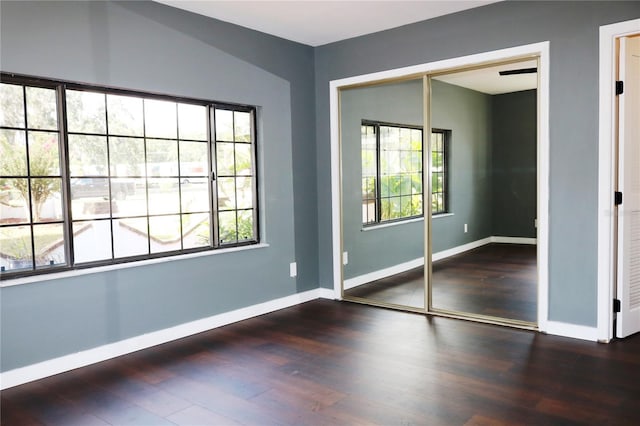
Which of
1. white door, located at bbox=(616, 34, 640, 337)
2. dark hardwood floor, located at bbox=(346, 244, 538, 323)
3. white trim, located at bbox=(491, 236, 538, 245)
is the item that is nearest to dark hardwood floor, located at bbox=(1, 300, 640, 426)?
white door, located at bbox=(616, 34, 640, 337)

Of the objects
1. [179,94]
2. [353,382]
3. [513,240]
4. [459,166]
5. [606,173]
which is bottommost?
[353,382]

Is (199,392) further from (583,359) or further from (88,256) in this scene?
(583,359)

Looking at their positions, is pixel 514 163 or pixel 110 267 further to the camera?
pixel 514 163

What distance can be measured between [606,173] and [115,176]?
345 cm

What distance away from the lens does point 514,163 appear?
13.1 ft

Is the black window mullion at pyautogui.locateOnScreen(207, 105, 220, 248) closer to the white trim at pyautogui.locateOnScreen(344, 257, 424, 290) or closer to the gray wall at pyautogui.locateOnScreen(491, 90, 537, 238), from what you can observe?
the white trim at pyautogui.locateOnScreen(344, 257, 424, 290)

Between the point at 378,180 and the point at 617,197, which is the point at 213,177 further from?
the point at 617,197

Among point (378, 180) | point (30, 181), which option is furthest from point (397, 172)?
point (30, 181)

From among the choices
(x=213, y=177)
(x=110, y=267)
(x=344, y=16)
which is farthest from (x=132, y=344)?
(x=344, y=16)

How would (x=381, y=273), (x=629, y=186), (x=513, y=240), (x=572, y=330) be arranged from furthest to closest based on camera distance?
1. (x=381, y=273)
2. (x=513, y=240)
3. (x=572, y=330)
4. (x=629, y=186)

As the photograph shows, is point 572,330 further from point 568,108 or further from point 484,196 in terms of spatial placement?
point 568,108

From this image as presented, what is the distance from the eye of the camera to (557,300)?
3580 mm

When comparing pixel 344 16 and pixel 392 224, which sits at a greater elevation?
pixel 344 16

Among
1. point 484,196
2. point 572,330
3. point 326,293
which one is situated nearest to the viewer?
point 572,330
